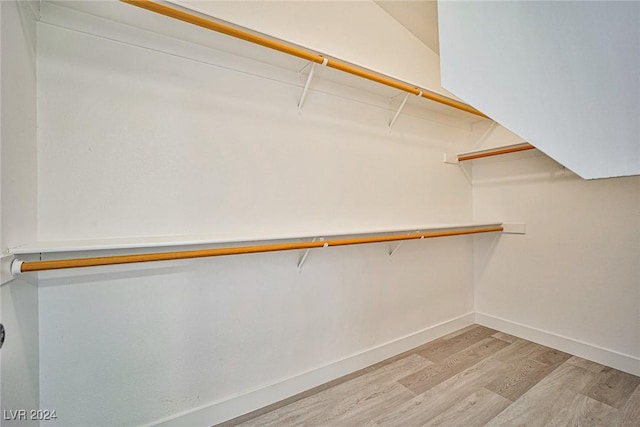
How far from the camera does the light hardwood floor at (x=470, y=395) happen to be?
1.44 m

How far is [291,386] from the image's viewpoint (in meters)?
1.63

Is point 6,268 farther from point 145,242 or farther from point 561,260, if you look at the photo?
point 561,260

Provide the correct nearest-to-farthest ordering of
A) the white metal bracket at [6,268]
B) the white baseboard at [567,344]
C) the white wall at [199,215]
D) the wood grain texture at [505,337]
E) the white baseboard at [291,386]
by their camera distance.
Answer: the white metal bracket at [6,268]
the white wall at [199,215]
the white baseboard at [291,386]
the white baseboard at [567,344]
the wood grain texture at [505,337]

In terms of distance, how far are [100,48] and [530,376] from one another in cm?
284

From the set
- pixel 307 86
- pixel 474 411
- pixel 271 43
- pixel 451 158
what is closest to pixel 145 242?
pixel 271 43

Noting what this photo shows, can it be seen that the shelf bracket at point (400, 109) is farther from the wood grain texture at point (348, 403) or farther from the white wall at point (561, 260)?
the wood grain texture at point (348, 403)

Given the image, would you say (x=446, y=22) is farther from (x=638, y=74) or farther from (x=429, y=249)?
(x=429, y=249)

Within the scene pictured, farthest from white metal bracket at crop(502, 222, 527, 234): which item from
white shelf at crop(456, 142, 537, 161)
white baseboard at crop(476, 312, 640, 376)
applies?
white baseboard at crop(476, 312, 640, 376)

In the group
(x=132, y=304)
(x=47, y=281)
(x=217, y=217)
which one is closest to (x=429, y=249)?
(x=217, y=217)

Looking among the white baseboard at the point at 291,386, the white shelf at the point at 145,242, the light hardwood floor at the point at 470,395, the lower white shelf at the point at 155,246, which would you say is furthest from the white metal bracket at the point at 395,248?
the light hardwood floor at the point at 470,395

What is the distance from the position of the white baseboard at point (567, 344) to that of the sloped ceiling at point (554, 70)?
1386mm

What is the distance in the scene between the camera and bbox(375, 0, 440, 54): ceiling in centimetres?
193

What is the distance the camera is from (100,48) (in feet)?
3.90

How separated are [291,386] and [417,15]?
2522 mm
